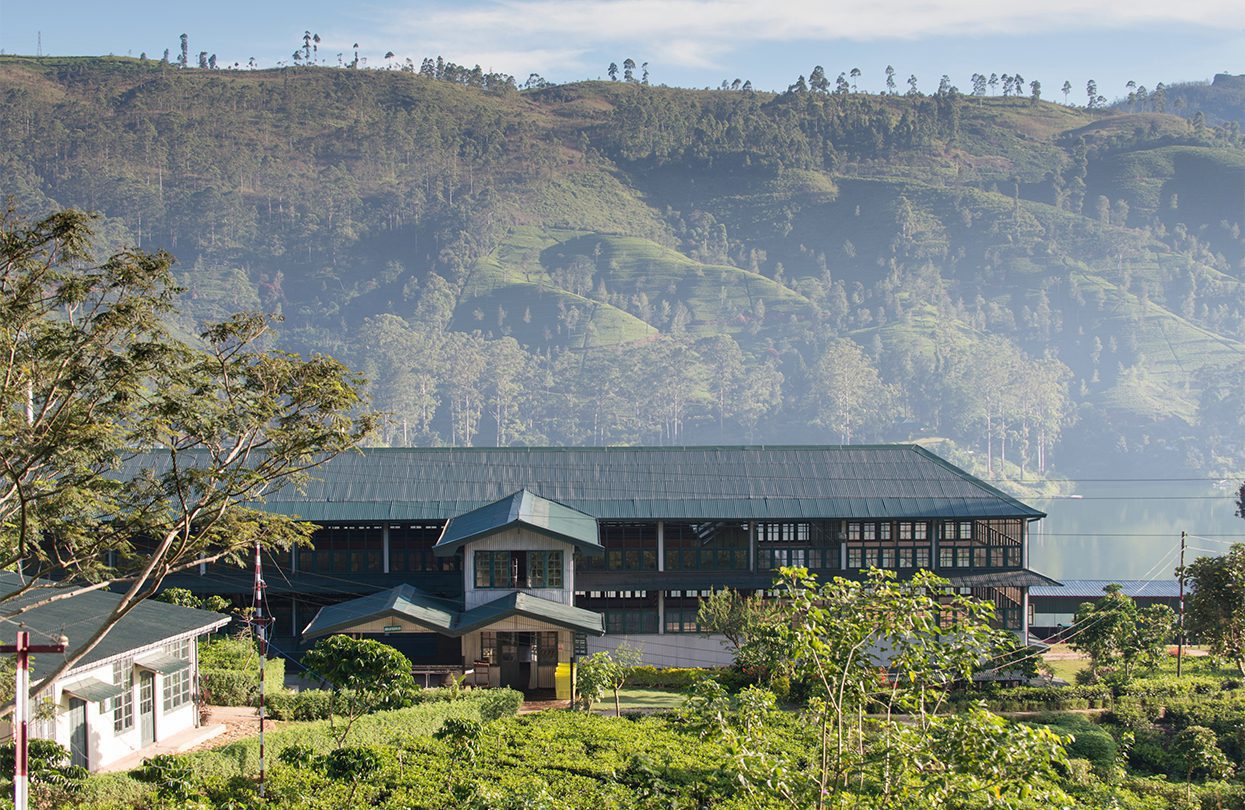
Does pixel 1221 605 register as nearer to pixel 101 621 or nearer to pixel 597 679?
pixel 597 679

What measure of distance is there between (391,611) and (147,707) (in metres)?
8.01

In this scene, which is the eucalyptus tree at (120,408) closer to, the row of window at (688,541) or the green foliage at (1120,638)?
the row of window at (688,541)

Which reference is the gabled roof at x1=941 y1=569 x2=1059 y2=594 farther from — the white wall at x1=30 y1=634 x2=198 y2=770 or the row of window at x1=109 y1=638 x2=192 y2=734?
the white wall at x1=30 y1=634 x2=198 y2=770

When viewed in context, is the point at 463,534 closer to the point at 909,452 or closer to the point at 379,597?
the point at 379,597

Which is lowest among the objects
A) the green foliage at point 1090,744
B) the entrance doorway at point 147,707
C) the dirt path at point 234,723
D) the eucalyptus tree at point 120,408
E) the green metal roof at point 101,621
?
the green foliage at point 1090,744

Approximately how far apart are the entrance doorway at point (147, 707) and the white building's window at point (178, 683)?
506 millimetres

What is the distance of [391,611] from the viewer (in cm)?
3547

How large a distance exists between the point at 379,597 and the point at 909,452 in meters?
18.3

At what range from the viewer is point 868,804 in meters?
15.6

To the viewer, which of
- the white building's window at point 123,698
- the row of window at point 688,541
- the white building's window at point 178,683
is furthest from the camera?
the row of window at point 688,541

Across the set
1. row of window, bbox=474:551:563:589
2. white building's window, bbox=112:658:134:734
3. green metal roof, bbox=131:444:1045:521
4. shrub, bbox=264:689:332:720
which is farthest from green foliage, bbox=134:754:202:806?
green metal roof, bbox=131:444:1045:521

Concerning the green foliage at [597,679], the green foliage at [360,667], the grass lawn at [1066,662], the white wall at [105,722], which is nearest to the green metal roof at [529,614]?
the green foliage at [597,679]

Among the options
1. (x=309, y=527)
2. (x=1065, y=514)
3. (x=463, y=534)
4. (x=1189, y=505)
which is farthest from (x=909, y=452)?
(x=1189, y=505)

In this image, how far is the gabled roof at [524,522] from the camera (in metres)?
38.2
